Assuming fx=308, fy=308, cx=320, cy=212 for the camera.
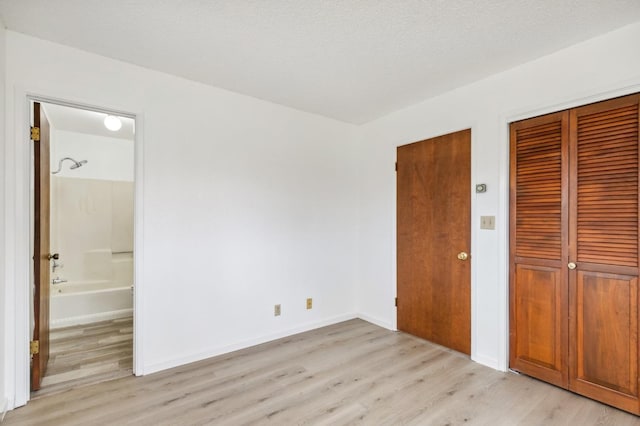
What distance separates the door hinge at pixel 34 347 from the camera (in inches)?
84.5

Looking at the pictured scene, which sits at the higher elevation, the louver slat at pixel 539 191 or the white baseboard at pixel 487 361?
the louver slat at pixel 539 191

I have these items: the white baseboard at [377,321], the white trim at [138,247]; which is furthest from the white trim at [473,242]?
the white trim at [138,247]

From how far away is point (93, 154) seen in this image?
4.38 metres

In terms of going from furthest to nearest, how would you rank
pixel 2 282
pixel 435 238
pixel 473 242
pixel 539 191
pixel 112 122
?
pixel 112 122, pixel 435 238, pixel 473 242, pixel 539 191, pixel 2 282

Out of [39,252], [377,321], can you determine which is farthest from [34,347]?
[377,321]

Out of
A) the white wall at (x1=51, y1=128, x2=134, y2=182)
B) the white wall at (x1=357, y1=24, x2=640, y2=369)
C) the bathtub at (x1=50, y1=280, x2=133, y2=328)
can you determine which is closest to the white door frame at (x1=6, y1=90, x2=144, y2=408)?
the bathtub at (x1=50, y1=280, x2=133, y2=328)

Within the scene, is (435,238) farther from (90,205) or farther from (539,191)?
(90,205)

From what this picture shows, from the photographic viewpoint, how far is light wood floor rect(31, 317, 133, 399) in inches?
92.5

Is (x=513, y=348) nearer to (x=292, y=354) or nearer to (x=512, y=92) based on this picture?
(x=292, y=354)

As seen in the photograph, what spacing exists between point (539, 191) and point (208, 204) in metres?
2.72

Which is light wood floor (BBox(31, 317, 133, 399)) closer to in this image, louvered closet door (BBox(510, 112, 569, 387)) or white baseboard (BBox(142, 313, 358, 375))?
white baseboard (BBox(142, 313, 358, 375))

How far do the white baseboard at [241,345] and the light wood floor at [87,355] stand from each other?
A: 0.75ft

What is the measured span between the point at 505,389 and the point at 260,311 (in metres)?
2.15

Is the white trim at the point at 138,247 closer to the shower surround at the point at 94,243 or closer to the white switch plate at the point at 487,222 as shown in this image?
the shower surround at the point at 94,243
